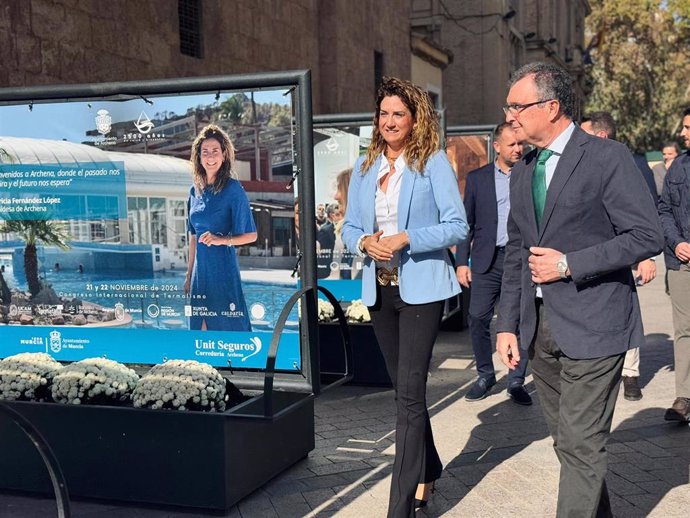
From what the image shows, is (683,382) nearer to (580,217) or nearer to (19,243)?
(580,217)

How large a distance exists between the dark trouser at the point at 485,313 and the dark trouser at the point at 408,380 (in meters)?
2.56

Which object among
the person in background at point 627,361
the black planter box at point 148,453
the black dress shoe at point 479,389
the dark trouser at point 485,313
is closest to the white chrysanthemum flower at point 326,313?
the dark trouser at point 485,313

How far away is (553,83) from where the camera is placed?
3.36 m

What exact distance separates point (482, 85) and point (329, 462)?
24.7 meters

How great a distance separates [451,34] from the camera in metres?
28.8

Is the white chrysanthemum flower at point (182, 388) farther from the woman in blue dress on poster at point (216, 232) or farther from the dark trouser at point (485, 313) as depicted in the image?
the dark trouser at point (485, 313)

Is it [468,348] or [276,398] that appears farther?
[468,348]

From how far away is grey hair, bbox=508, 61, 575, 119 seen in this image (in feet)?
11.0

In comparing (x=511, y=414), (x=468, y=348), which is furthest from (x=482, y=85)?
(x=511, y=414)

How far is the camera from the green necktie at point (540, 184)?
3.42 meters

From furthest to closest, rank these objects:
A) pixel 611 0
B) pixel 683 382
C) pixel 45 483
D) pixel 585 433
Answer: pixel 611 0
pixel 683 382
pixel 45 483
pixel 585 433

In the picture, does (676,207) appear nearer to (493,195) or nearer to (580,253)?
(493,195)

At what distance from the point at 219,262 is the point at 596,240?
6.84ft

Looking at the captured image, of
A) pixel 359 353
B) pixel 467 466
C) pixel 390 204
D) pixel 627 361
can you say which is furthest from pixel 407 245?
pixel 359 353
